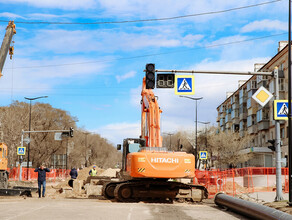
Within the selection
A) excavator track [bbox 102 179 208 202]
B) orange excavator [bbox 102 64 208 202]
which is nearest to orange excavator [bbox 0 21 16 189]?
orange excavator [bbox 102 64 208 202]

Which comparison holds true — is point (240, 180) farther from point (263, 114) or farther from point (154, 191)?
point (263, 114)

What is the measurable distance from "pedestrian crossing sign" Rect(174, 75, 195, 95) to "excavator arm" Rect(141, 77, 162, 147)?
1.22 meters

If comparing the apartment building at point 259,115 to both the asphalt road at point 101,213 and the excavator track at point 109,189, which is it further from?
the asphalt road at point 101,213

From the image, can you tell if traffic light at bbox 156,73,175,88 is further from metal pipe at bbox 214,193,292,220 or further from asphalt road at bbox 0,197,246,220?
asphalt road at bbox 0,197,246,220

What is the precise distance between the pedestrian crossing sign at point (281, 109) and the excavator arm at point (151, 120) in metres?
5.00

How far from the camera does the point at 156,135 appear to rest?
62.2ft

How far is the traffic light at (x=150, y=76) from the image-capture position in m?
18.5

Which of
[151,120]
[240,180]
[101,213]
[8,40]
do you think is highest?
[8,40]

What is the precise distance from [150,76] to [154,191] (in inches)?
196

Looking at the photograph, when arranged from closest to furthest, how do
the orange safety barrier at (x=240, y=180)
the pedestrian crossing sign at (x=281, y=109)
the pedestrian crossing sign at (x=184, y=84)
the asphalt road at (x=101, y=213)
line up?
the asphalt road at (x=101, y=213)
the pedestrian crossing sign at (x=281, y=109)
the pedestrian crossing sign at (x=184, y=84)
the orange safety barrier at (x=240, y=180)

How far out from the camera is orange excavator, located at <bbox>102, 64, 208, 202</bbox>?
17.5 meters

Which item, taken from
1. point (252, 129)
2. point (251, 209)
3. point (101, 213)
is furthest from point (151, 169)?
point (252, 129)

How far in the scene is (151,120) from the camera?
19.0 m

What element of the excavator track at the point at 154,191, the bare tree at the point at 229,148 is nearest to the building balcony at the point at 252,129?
the bare tree at the point at 229,148
